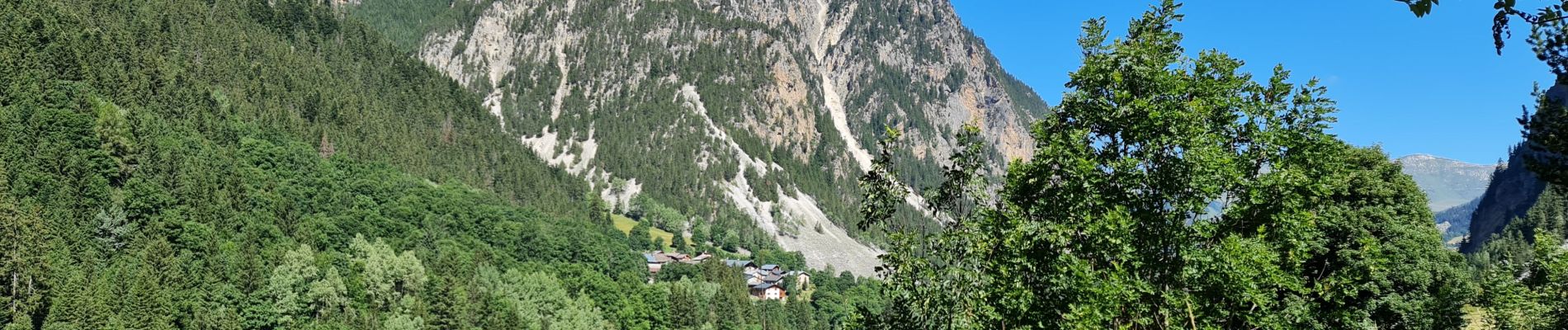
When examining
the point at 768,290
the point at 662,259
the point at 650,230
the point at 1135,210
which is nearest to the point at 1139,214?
the point at 1135,210

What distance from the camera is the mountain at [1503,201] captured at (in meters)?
170

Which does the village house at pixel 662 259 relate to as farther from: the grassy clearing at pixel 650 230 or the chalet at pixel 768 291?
the grassy clearing at pixel 650 230

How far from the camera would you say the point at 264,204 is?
9806 cm

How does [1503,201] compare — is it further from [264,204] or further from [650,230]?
[264,204]

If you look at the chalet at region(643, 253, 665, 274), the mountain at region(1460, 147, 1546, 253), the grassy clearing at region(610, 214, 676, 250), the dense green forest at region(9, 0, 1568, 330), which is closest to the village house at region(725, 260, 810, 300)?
the dense green forest at region(9, 0, 1568, 330)

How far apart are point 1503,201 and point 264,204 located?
20195cm

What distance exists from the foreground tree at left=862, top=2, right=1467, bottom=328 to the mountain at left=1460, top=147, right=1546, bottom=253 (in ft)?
608

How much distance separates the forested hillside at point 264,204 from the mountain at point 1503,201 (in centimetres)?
11371

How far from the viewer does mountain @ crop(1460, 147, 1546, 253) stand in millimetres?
Result: 170125

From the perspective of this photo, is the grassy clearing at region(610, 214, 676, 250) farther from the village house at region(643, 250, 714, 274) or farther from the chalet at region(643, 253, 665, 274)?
the chalet at region(643, 253, 665, 274)

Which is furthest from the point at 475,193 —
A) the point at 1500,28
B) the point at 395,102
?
the point at 1500,28

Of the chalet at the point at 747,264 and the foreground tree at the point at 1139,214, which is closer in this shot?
the foreground tree at the point at 1139,214

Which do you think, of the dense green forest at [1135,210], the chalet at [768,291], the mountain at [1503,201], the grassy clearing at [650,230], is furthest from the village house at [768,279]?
the dense green forest at [1135,210]

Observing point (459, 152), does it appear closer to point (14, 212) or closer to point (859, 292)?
point (859, 292)
